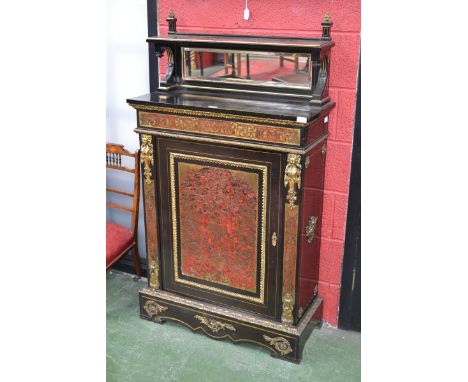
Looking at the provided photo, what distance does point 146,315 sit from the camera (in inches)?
115

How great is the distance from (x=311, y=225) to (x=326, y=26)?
3.09ft

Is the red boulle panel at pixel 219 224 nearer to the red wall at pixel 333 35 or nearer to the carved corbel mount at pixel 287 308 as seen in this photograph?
the carved corbel mount at pixel 287 308

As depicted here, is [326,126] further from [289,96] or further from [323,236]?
A: [323,236]

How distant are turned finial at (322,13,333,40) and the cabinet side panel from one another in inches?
19.9

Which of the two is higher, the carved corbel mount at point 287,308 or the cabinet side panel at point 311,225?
the cabinet side panel at point 311,225

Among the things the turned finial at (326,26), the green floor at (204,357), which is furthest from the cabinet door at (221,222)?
the turned finial at (326,26)

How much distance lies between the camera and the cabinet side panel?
93.0 inches

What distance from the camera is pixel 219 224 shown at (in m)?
2.51

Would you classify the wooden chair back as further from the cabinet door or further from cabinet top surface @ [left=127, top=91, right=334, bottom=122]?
cabinet top surface @ [left=127, top=91, right=334, bottom=122]

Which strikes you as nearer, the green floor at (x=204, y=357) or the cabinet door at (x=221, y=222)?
the cabinet door at (x=221, y=222)

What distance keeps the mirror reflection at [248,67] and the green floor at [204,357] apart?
1.39 m

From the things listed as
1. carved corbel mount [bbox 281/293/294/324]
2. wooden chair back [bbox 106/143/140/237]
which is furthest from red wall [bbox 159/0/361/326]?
wooden chair back [bbox 106/143/140/237]

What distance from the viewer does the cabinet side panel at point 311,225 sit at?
2.36m
